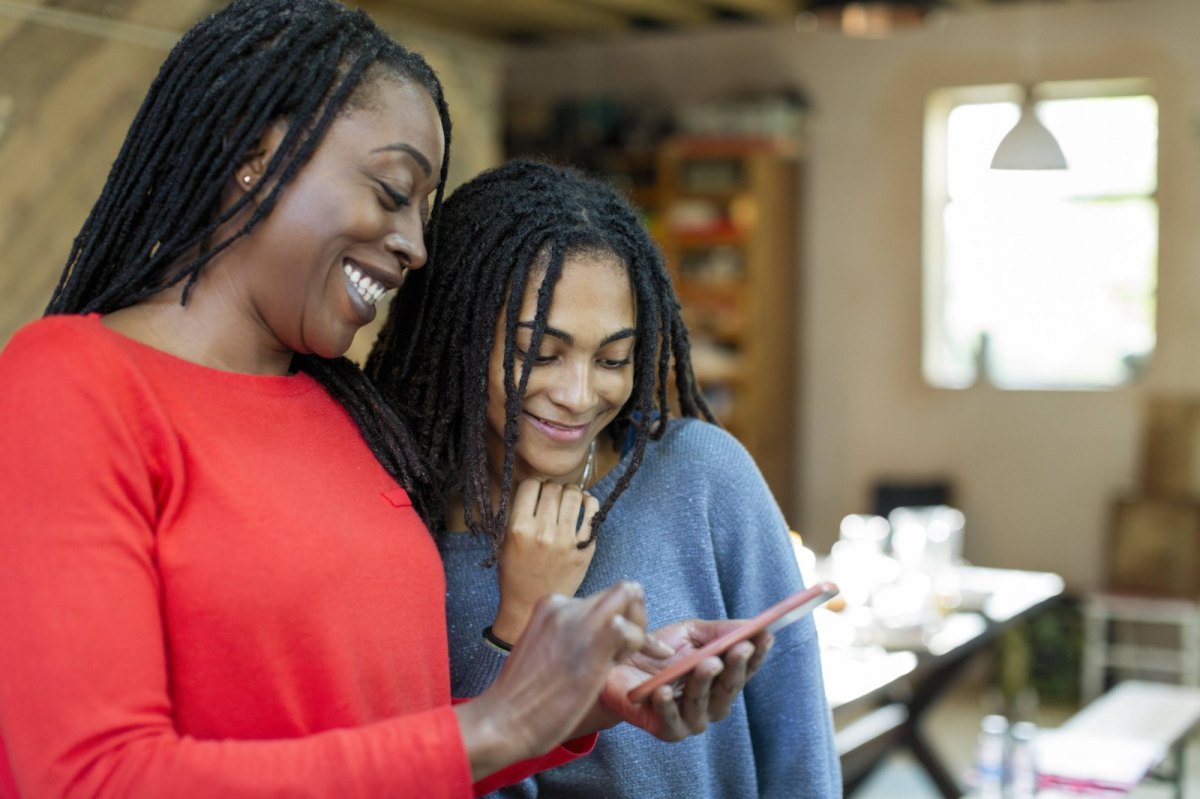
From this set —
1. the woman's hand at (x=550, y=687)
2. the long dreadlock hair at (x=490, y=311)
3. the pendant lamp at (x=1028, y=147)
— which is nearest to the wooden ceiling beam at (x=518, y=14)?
the pendant lamp at (x=1028, y=147)

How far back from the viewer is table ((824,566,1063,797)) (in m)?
3.07

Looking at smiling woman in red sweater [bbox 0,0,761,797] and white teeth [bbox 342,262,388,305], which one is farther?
white teeth [bbox 342,262,388,305]

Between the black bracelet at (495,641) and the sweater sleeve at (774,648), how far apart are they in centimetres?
29

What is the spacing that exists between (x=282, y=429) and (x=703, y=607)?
0.58 m

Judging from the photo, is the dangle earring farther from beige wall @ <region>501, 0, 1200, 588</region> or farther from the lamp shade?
beige wall @ <region>501, 0, 1200, 588</region>

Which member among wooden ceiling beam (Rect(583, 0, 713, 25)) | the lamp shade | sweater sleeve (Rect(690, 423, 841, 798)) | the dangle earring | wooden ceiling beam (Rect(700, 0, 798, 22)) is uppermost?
wooden ceiling beam (Rect(583, 0, 713, 25))

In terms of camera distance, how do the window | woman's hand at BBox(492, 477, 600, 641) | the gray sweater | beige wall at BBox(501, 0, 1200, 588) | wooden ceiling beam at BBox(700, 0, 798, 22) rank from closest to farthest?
woman's hand at BBox(492, 477, 600, 641), the gray sweater, beige wall at BBox(501, 0, 1200, 588), the window, wooden ceiling beam at BBox(700, 0, 798, 22)

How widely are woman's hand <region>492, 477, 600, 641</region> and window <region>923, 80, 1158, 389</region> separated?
16.7ft

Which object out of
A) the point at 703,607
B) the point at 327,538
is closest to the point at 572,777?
the point at 703,607

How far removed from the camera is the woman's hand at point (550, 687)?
97 centimetres

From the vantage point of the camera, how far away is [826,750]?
1.53 meters

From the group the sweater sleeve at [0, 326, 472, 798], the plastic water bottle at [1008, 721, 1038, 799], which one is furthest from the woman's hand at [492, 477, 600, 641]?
the plastic water bottle at [1008, 721, 1038, 799]

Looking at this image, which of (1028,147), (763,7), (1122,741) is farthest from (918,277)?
(1122,741)

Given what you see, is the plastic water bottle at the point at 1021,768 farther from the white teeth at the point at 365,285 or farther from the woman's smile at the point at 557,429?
the white teeth at the point at 365,285
